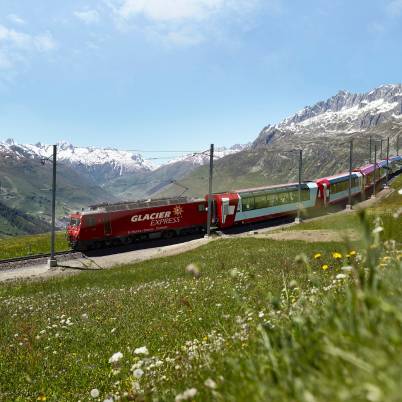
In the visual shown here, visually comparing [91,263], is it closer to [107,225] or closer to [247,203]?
[107,225]

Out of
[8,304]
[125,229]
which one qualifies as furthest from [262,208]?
[8,304]

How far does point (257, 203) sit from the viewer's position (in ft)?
176

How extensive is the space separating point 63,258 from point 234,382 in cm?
4163

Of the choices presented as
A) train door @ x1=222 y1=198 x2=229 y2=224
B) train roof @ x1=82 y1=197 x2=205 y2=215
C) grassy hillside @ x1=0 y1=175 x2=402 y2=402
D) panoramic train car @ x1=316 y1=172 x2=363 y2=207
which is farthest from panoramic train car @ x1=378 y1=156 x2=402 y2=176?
grassy hillside @ x1=0 y1=175 x2=402 y2=402

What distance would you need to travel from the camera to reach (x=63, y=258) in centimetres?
4175

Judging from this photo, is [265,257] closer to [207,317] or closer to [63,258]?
[207,317]

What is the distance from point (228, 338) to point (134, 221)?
42796mm

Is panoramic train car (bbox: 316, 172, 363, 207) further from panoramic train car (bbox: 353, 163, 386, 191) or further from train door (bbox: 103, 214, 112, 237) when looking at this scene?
train door (bbox: 103, 214, 112, 237)

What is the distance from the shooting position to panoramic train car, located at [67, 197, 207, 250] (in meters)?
44.6

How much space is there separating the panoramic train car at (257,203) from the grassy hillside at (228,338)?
90.3ft

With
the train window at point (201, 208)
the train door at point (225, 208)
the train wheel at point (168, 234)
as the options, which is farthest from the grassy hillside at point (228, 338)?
the train window at point (201, 208)

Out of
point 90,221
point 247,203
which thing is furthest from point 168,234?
point 247,203

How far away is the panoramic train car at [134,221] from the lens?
4459 centimetres

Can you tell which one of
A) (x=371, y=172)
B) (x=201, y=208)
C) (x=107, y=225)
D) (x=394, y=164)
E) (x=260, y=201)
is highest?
(x=394, y=164)
